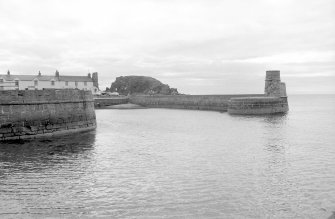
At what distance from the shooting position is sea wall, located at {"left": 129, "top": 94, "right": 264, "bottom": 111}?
62156mm

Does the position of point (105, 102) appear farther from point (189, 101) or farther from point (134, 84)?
point (134, 84)

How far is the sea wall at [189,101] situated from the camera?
6216 cm

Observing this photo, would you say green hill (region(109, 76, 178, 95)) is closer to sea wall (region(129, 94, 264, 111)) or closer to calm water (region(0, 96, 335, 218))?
sea wall (region(129, 94, 264, 111))

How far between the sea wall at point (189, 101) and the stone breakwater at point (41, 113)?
36.1 m

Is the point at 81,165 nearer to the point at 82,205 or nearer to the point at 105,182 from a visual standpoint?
the point at 105,182

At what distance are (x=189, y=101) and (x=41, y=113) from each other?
47.9 meters

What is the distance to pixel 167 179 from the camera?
13.1m

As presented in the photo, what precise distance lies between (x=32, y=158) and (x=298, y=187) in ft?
39.9

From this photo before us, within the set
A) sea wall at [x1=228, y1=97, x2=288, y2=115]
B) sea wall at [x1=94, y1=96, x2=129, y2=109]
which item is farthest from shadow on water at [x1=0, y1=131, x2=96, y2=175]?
sea wall at [x1=94, y1=96, x2=129, y2=109]

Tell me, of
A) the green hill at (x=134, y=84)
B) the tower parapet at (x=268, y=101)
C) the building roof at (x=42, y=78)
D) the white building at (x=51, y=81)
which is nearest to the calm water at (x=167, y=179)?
the tower parapet at (x=268, y=101)

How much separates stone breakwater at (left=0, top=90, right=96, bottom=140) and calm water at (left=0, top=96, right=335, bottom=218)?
179 centimetres

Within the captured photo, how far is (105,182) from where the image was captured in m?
12.8

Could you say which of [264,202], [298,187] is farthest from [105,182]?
[298,187]

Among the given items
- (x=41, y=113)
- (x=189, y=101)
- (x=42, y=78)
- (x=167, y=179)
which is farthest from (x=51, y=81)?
(x=167, y=179)
